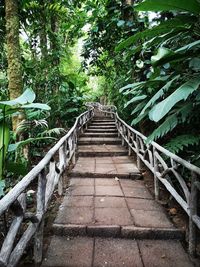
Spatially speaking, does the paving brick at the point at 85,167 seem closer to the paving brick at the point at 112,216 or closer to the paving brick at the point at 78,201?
the paving brick at the point at 78,201

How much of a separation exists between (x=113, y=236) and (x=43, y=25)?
553 centimetres

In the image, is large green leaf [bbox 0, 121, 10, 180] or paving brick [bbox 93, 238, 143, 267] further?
paving brick [bbox 93, 238, 143, 267]

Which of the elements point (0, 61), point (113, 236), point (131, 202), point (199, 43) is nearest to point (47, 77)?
point (0, 61)

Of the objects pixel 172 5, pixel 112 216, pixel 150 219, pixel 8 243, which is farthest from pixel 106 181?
pixel 172 5

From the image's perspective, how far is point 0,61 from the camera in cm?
653

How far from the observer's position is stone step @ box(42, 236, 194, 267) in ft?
8.59

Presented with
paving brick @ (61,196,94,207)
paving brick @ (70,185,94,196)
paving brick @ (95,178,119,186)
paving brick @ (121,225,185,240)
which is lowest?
paving brick @ (121,225,185,240)

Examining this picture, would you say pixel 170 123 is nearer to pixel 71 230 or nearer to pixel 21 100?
pixel 21 100

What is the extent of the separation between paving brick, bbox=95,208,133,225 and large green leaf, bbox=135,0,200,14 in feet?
8.42

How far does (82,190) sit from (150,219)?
4.65 ft

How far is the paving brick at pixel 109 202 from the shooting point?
384 centimetres

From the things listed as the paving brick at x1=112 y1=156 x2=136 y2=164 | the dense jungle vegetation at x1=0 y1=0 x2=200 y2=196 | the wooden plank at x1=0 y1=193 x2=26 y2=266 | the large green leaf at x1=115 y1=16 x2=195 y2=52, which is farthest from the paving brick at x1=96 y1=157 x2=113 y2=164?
A: the large green leaf at x1=115 y1=16 x2=195 y2=52

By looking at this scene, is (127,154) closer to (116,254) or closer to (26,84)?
(26,84)

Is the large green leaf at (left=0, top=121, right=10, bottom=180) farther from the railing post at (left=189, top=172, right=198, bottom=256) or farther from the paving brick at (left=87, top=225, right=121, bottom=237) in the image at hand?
the railing post at (left=189, top=172, right=198, bottom=256)
